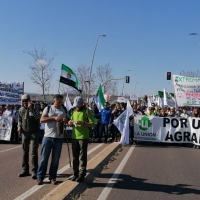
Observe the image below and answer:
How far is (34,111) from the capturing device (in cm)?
821

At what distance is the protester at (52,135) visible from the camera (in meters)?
7.23

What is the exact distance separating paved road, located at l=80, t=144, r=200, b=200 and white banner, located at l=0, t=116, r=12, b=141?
6.63m

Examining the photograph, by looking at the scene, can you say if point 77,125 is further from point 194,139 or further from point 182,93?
point 182,93

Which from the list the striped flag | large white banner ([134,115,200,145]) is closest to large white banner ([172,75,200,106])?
large white banner ([134,115,200,145])

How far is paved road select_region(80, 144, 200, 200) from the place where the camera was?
6781mm

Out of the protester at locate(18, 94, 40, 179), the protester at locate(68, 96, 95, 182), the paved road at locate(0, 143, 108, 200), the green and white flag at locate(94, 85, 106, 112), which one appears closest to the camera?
the paved road at locate(0, 143, 108, 200)

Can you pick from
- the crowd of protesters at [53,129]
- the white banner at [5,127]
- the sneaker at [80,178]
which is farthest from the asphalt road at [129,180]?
the white banner at [5,127]

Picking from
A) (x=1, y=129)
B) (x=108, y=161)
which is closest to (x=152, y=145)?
(x=108, y=161)

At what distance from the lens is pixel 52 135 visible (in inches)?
288

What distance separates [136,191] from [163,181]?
1.19 metres

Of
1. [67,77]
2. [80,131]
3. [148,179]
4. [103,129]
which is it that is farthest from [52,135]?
[67,77]

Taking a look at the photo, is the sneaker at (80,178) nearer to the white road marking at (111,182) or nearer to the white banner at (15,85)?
the white road marking at (111,182)

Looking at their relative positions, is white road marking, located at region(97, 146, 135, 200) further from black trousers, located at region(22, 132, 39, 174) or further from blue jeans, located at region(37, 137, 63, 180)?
black trousers, located at region(22, 132, 39, 174)

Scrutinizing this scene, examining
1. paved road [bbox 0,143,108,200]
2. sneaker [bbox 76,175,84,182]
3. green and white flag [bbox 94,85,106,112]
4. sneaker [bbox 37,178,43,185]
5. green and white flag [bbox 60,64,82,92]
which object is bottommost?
paved road [bbox 0,143,108,200]
